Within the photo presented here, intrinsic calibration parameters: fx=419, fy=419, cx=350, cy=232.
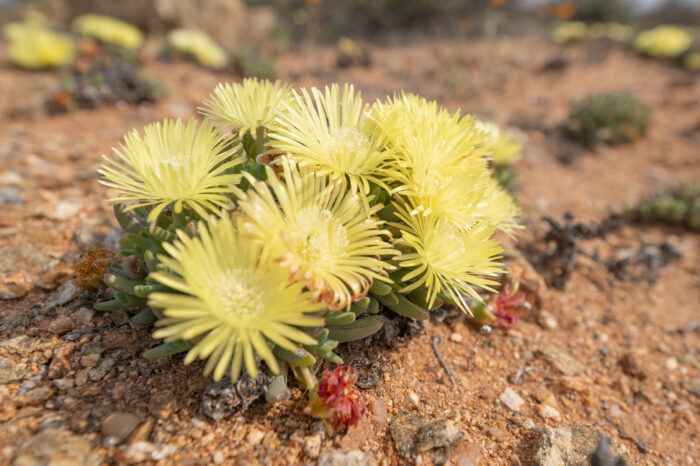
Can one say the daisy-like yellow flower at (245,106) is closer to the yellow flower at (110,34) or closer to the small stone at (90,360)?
the small stone at (90,360)

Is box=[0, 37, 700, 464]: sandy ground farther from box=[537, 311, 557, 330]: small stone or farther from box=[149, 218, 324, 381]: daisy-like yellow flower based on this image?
box=[149, 218, 324, 381]: daisy-like yellow flower

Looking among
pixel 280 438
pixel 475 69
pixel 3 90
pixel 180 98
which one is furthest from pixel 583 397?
pixel 475 69

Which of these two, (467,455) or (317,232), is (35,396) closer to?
(317,232)

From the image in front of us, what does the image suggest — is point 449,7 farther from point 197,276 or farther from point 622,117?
point 197,276

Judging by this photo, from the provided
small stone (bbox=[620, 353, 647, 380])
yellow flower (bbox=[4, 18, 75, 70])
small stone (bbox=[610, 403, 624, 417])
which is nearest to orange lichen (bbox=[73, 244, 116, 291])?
small stone (bbox=[610, 403, 624, 417])

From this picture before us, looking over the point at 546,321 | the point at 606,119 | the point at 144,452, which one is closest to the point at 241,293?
the point at 144,452

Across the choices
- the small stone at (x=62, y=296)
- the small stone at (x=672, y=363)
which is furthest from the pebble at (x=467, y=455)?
the small stone at (x=62, y=296)

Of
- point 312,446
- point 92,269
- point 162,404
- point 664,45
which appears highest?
point 664,45
